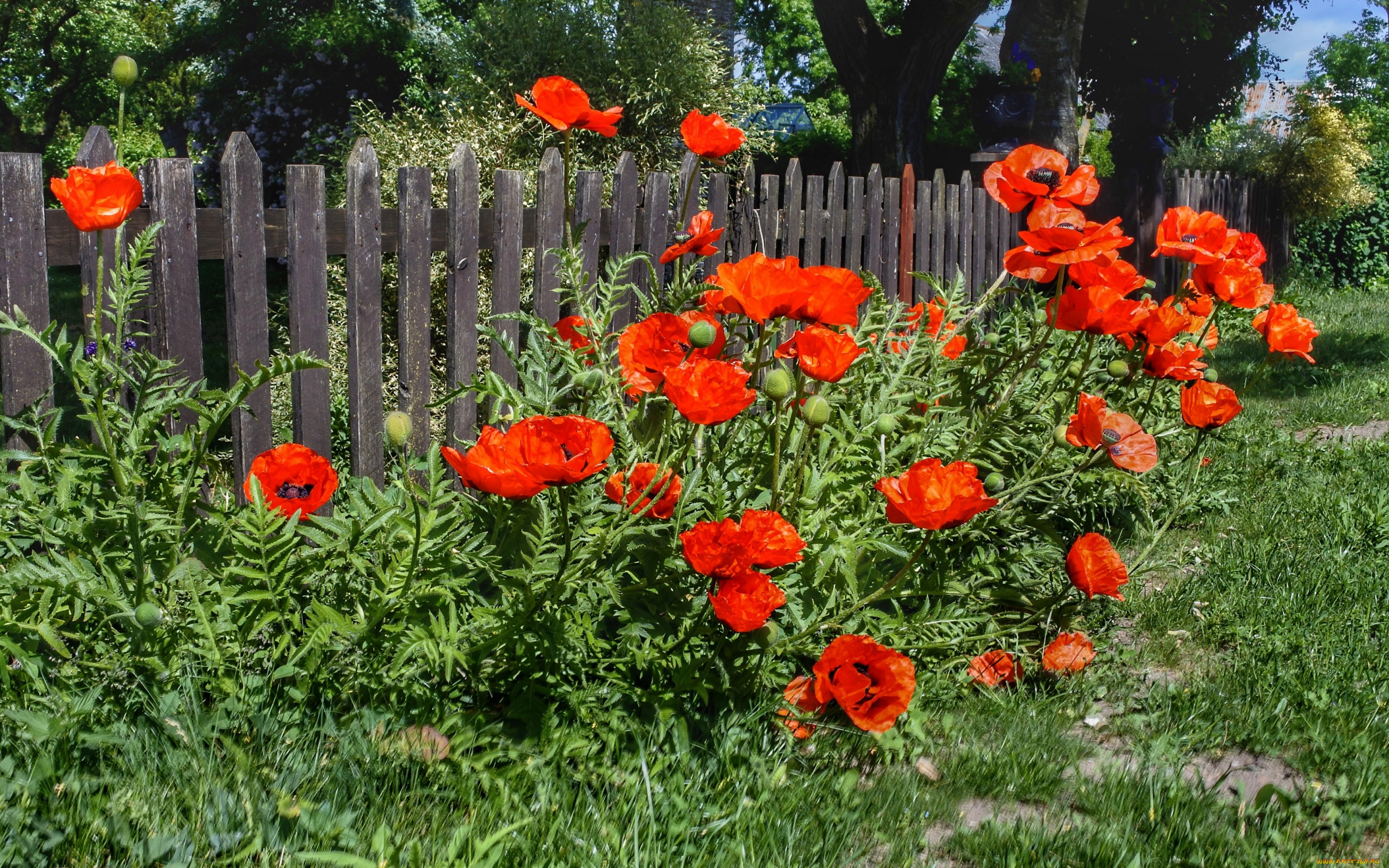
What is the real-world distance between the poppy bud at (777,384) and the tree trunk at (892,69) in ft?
33.6

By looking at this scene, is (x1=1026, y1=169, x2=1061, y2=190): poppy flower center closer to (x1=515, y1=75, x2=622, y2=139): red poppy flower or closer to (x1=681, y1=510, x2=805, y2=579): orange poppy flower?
(x1=515, y1=75, x2=622, y2=139): red poppy flower

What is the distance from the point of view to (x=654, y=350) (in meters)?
1.80

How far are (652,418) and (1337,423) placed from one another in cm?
454

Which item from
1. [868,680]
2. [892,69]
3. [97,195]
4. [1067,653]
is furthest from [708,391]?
[892,69]

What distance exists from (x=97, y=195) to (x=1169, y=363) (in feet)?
7.18

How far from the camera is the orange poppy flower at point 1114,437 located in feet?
6.66

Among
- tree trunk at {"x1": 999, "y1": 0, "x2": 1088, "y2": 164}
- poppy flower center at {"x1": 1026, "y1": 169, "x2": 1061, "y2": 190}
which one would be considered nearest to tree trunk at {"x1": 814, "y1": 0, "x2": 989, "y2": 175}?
tree trunk at {"x1": 999, "y1": 0, "x2": 1088, "y2": 164}

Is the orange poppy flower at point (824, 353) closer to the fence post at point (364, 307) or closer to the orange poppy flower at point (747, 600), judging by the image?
the orange poppy flower at point (747, 600)

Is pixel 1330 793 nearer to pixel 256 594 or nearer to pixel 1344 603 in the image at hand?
pixel 1344 603

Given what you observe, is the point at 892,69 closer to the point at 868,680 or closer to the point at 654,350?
the point at 654,350

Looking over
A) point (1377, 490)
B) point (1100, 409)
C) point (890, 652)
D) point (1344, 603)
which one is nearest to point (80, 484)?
point (890, 652)

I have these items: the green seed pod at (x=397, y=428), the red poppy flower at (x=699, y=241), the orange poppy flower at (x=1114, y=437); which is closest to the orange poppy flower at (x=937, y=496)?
the orange poppy flower at (x=1114, y=437)

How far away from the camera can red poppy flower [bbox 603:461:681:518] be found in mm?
1752

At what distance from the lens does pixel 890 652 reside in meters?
1.77
